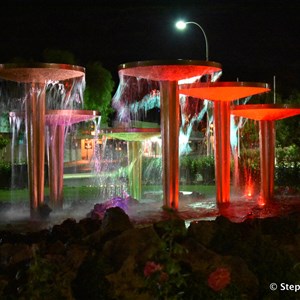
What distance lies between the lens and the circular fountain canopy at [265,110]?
51.8 feet

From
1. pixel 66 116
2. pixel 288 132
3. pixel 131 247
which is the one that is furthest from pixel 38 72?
pixel 288 132

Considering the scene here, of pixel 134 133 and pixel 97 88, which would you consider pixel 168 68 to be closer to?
pixel 134 133

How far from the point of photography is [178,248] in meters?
5.75

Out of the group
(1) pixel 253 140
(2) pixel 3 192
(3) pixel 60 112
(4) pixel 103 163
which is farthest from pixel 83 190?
(1) pixel 253 140

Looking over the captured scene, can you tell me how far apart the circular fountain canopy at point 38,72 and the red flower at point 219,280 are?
24.6ft

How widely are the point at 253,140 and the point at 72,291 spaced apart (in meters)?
26.8

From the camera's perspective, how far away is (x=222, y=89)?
14164mm

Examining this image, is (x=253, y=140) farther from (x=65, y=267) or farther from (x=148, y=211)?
(x=65, y=267)

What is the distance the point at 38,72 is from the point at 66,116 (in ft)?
9.18

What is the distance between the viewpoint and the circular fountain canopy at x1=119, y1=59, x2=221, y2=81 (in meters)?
12.5

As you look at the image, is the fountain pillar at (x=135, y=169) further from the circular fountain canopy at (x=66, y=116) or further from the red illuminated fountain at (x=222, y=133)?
the red illuminated fountain at (x=222, y=133)

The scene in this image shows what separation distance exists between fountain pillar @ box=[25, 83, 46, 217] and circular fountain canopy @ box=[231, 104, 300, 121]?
17.9 ft

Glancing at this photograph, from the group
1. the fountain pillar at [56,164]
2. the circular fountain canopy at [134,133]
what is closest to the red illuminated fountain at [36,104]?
the fountain pillar at [56,164]

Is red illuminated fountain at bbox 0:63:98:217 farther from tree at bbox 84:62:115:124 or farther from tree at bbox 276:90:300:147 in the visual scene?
tree at bbox 84:62:115:124
